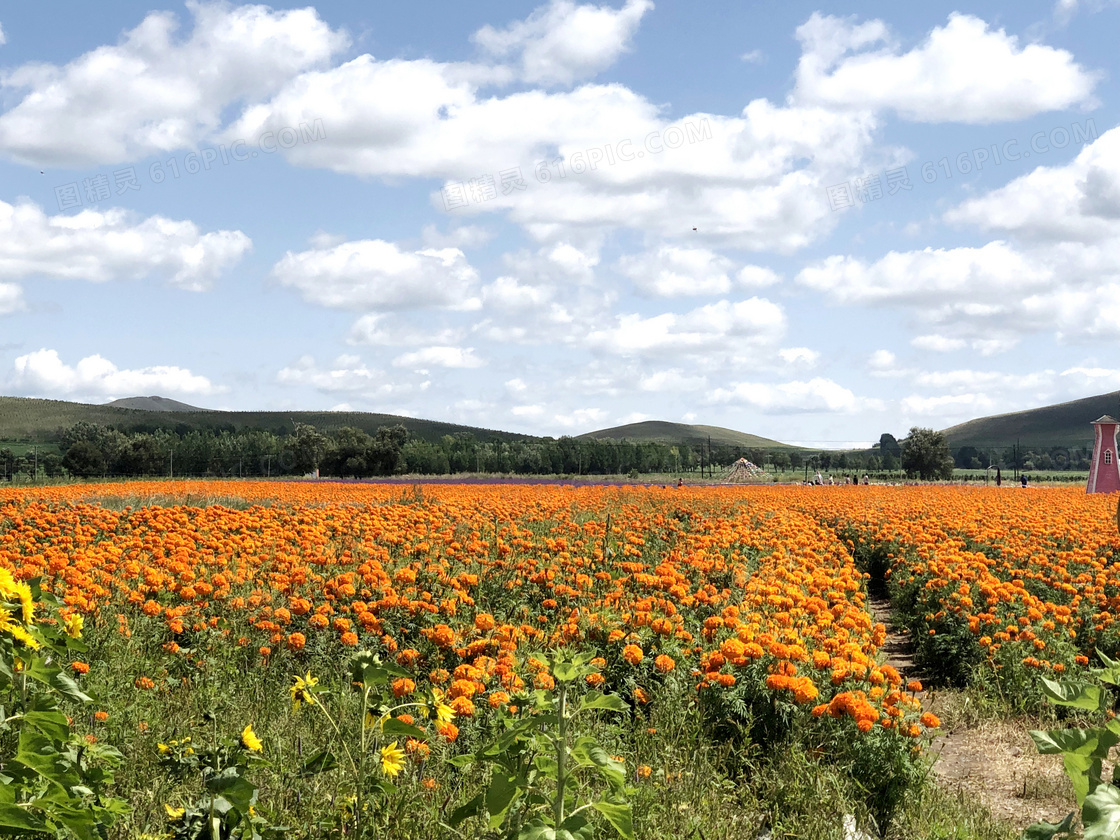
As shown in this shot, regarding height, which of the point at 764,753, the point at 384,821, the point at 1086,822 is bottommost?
the point at 764,753

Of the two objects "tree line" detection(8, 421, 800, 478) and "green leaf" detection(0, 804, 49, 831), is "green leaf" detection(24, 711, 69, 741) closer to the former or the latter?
"green leaf" detection(0, 804, 49, 831)

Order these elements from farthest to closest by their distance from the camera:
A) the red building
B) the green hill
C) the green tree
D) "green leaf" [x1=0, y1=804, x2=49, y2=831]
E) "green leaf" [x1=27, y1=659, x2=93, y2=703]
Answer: the green hill < the green tree < the red building < "green leaf" [x1=27, y1=659, x2=93, y2=703] < "green leaf" [x1=0, y1=804, x2=49, y2=831]

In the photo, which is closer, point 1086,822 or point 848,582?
point 1086,822

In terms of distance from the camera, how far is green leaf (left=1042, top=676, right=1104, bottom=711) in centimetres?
200

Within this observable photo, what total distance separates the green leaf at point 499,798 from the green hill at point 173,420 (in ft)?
431

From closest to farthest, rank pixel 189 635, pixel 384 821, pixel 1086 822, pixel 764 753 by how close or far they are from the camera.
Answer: pixel 1086 822
pixel 384 821
pixel 764 753
pixel 189 635

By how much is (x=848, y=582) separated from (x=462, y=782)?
206 inches

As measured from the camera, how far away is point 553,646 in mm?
6609

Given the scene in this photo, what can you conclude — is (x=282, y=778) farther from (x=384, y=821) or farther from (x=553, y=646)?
(x=553, y=646)

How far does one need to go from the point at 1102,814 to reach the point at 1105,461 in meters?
30.7

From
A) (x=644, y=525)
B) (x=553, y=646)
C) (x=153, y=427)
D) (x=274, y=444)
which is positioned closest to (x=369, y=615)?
(x=553, y=646)

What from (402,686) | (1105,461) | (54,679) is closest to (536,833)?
(54,679)

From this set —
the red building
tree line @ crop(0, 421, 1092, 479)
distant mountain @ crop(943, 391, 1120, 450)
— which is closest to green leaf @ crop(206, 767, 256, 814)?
the red building

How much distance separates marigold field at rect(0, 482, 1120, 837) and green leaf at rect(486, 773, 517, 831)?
1.40ft
